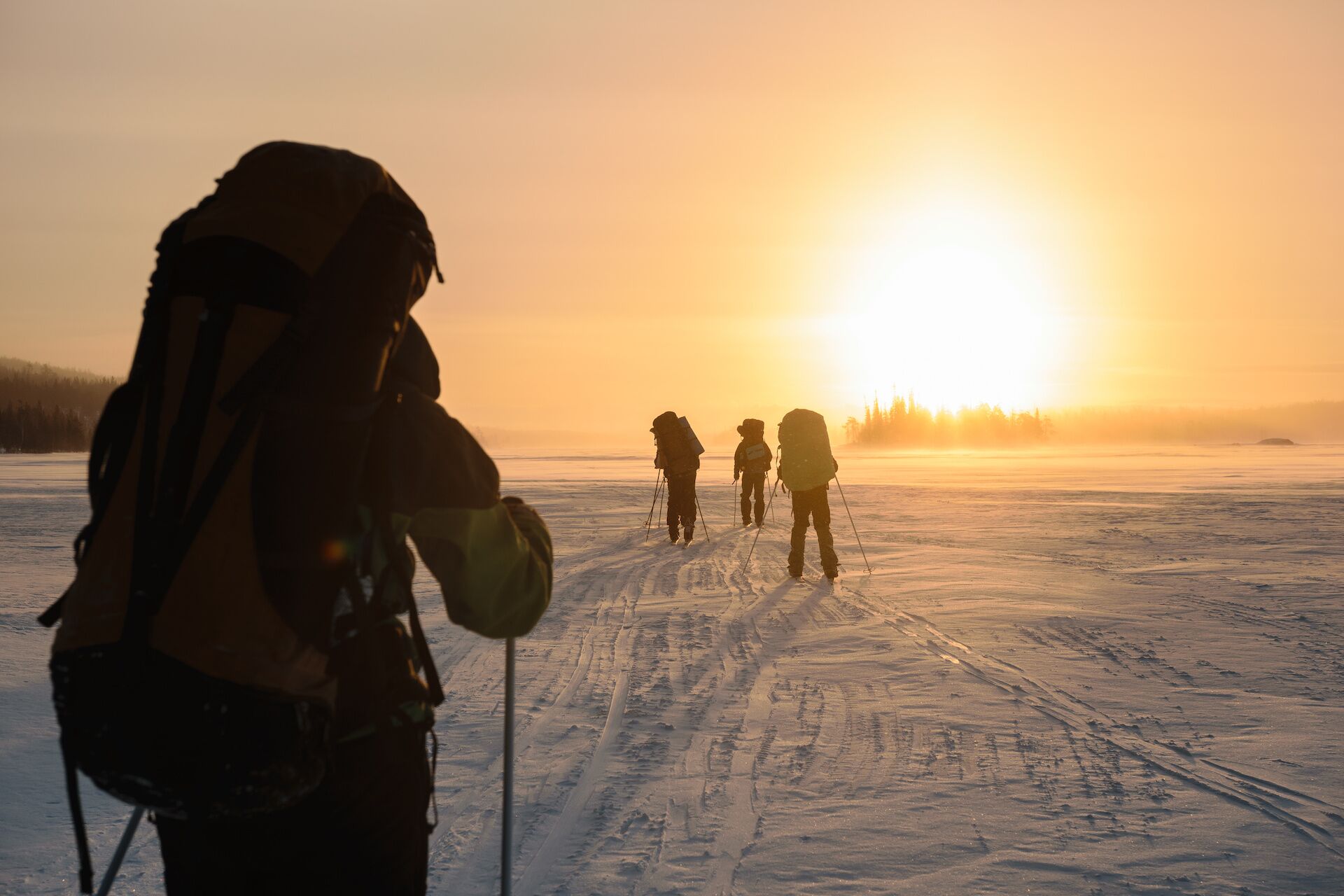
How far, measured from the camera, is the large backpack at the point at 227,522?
4.93ft

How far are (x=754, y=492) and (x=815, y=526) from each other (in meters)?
8.06

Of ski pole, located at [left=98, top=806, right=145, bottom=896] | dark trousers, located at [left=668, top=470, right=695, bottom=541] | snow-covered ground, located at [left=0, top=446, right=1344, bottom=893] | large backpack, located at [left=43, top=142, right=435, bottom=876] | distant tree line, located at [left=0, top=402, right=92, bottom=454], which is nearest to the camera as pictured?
large backpack, located at [left=43, top=142, right=435, bottom=876]

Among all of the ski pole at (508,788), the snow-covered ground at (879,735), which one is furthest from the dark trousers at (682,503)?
the ski pole at (508,788)

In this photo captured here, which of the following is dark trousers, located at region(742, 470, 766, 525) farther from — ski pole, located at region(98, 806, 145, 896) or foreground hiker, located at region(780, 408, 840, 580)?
ski pole, located at region(98, 806, 145, 896)

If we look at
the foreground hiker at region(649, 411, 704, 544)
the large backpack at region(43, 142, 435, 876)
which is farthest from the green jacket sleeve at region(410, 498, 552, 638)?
the foreground hiker at region(649, 411, 704, 544)

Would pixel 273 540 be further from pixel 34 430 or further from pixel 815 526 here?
pixel 34 430

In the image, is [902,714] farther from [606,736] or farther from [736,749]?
[606,736]

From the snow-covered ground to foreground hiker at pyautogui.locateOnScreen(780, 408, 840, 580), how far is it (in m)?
0.41

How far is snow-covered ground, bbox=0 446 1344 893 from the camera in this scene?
3.96 metres

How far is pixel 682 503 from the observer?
16594 millimetres

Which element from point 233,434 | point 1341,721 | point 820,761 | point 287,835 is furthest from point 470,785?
point 1341,721

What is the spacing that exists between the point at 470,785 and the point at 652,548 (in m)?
11.2

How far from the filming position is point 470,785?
478cm

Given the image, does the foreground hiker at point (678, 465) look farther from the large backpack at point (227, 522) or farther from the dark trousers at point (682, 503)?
the large backpack at point (227, 522)
